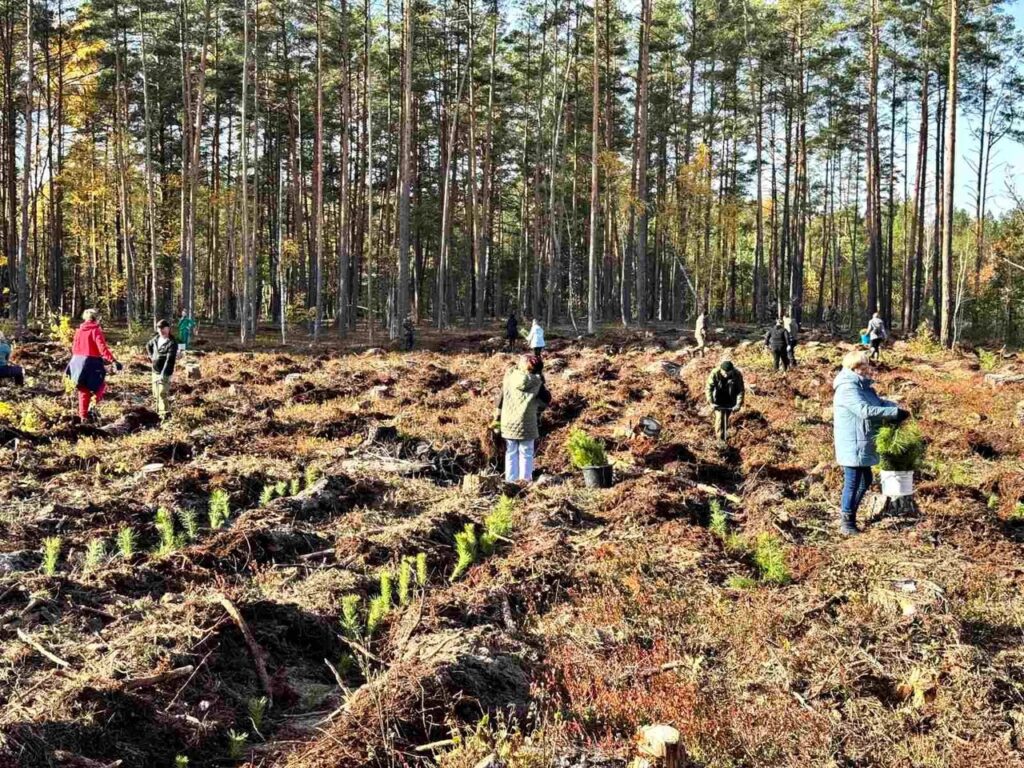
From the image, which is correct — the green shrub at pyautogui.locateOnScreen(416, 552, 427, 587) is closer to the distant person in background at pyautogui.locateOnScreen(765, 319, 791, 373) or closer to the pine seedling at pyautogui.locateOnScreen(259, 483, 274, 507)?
the pine seedling at pyautogui.locateOnScreen(259, 483, 274, 507)

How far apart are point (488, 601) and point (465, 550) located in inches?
35.1

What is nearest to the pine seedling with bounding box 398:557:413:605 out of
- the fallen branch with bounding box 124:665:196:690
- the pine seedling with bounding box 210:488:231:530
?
the fallen branch with bounding box 124:665:196:690

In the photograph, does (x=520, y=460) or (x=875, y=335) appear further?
(x=875, y=335)

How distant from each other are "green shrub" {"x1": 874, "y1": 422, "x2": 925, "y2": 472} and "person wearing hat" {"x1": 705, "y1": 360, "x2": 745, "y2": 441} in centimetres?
333

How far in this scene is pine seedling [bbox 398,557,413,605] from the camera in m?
5.25

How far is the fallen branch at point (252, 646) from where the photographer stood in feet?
13.9

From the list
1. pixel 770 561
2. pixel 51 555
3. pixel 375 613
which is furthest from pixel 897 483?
pixel 51 555

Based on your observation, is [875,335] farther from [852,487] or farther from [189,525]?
[189,525]

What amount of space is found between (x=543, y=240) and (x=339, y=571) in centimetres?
4179

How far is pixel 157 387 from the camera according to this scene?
37.7 feet

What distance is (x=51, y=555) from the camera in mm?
5566

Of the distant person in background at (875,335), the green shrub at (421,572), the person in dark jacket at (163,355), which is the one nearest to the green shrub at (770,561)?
the green shrub at (421,572)

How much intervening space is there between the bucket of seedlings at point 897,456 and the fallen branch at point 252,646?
5.28 m

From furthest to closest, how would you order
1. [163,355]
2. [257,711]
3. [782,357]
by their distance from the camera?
[782,357]
[163,355]
[257,711]
